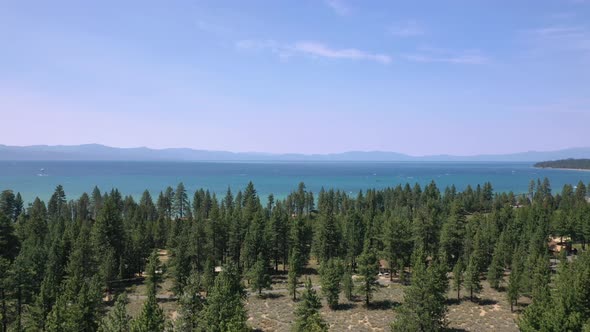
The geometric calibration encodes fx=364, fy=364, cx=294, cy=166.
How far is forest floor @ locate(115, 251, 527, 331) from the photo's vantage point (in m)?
41.2

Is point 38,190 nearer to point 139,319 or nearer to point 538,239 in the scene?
point 139,319

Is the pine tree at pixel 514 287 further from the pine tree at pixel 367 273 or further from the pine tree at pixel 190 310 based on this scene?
the pine tree at pixel 190 310

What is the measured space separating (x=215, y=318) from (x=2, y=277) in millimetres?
26455

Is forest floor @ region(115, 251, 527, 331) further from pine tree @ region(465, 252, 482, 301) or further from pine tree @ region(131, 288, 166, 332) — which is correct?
pine tree @ region(131, 288, 166, 332)

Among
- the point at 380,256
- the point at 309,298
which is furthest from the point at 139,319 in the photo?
the point at 380,256

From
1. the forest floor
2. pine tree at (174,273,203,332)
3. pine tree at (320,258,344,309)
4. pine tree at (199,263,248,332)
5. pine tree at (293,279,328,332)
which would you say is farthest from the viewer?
pine tree at (320,258,344,309)

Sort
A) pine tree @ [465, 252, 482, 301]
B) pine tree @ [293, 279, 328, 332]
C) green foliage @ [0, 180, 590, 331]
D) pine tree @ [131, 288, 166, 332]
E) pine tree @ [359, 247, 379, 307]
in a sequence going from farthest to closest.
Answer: pine tree @ [465, 252, 482, 301] < pine tree @ [359, 247, 379, 307] < green foliage @ [0, 180, 590, 331] < pine tree @ [131, 288, 166, 332] < pine tree @ [293, 279, 328, 332]

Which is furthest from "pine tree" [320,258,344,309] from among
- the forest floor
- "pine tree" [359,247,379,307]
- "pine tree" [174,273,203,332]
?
"pine tree" [174,273,203,332]

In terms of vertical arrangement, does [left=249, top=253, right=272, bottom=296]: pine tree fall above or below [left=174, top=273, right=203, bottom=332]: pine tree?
below

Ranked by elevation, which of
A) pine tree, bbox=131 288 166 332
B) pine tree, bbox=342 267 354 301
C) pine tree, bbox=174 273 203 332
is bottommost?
pine tree, bbox=342 267 354 301

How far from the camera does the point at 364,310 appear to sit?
4706 centimetres

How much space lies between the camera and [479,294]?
170 ft

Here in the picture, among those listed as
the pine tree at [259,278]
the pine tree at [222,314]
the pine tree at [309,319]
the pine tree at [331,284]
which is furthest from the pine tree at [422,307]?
the pine tree at [259,278]

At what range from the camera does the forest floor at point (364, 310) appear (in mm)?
41188
